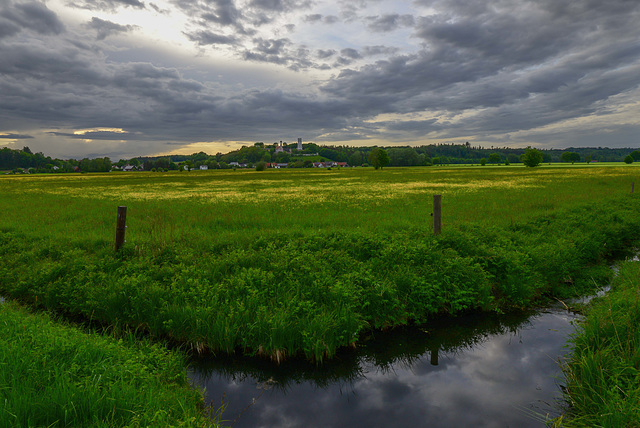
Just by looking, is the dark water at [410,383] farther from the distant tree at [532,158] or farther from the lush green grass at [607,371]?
the distant tree at [532,158]

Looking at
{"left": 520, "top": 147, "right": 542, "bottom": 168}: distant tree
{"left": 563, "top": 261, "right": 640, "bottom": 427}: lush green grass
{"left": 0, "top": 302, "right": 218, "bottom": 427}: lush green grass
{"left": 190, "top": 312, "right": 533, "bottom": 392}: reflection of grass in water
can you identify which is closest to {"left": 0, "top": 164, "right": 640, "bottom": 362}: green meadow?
{"left": 190, "top": 312, "right": 533, "bottom": 392}: reflection of grass in water

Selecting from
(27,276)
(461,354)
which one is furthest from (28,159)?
(461,354)

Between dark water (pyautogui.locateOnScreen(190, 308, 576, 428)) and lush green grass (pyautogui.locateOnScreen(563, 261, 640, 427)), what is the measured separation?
0.43 m

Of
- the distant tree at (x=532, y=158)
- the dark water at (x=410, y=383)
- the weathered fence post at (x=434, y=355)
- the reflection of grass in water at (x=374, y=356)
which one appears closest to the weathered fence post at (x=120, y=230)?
the reflection of grass in water at (x=374, y=356)

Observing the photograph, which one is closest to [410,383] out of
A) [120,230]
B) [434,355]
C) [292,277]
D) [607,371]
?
[434,355]

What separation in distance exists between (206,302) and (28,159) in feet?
755

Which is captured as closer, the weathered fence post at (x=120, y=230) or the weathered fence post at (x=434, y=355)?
the weathered fence post at (x=434, y=355)

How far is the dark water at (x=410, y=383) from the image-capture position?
5.98 metres

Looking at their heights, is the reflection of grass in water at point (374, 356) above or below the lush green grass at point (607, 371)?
below

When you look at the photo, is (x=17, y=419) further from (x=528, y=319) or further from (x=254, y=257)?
(x=528, y=319)

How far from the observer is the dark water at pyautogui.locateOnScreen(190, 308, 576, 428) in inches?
235

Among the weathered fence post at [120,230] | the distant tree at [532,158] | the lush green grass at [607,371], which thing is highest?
the distant tree at [532,158]

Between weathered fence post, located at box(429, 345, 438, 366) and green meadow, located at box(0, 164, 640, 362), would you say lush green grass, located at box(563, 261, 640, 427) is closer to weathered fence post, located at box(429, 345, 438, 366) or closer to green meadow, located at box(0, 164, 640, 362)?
weathered fence post, located at box(429, 345, 438, 366)

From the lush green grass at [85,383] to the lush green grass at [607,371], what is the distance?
20.1 feet
